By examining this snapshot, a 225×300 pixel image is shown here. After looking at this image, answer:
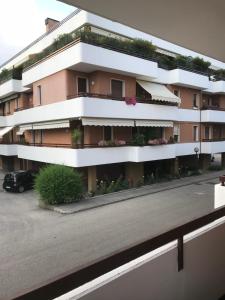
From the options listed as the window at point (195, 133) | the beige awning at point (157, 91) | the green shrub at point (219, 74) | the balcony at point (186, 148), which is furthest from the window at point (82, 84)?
the green shrub at point (219, 74)

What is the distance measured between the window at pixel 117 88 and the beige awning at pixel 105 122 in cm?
173

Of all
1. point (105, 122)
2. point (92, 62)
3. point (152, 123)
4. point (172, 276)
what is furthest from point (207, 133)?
point (172, 276)

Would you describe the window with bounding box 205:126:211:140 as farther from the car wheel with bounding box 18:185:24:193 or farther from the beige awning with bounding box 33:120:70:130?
the car wheel with bounding box 18:185:24:193

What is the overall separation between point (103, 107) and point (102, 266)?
15.4 meters

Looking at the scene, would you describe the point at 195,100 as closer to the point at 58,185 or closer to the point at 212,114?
the point at 212,114

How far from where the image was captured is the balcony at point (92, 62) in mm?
16625

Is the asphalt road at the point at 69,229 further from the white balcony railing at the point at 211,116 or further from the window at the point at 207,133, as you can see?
the window at the point at 207,133

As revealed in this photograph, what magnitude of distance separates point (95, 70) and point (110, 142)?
4303 millimetres

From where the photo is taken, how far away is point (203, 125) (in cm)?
2653

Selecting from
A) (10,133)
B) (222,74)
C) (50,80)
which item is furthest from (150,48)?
(10,133)

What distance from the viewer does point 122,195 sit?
17.5 meters

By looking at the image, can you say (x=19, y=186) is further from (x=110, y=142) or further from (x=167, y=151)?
(x=167, y=151)

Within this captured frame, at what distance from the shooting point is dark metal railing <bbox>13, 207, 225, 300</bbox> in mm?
1835

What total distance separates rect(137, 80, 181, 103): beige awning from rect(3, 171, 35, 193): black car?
30.9 feet
